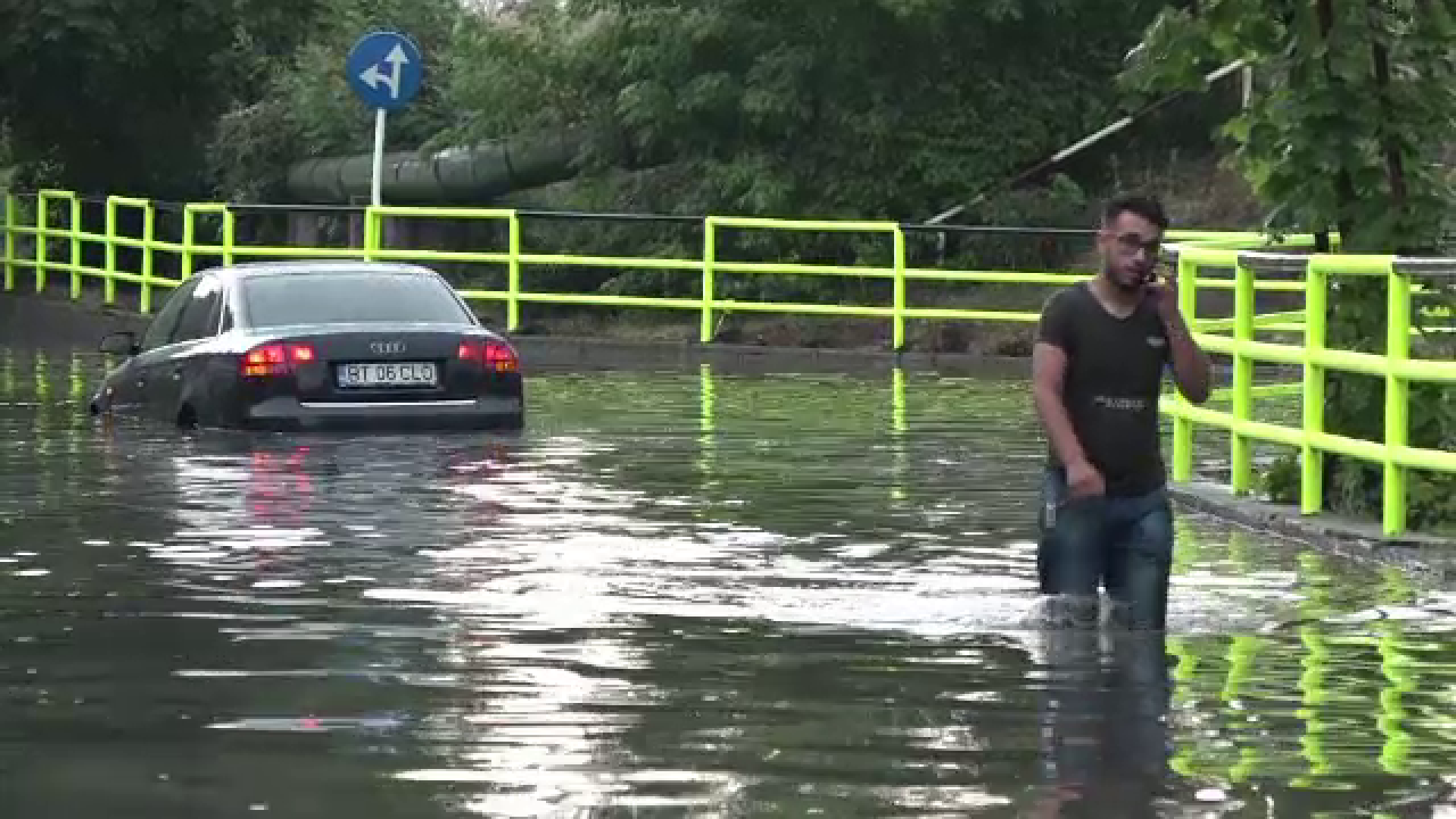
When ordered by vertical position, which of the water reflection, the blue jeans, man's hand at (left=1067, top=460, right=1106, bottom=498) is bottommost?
the water reflection

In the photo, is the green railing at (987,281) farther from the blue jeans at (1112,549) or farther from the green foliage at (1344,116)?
the blue jeans at (1112,549)

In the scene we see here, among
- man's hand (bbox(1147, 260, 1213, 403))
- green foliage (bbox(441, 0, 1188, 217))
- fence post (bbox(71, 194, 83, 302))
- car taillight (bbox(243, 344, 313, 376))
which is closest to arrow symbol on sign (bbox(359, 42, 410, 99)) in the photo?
green foliage (bbox(441, 0, 1188, 217))

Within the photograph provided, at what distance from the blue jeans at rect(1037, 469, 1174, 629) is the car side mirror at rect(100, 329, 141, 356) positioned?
1166 cm

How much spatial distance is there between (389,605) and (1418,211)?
688 centimetres

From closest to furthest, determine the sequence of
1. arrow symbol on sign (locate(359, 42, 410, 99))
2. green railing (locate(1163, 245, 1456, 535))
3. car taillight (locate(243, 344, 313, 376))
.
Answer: green railing (locate(1163, 245, 1456, 535))
car taillight (locate(243, 344, 313, 376))
arrow symbol on sign (locate(359, 42, 410, 99))

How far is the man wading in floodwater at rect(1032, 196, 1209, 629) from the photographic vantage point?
40.7 ft

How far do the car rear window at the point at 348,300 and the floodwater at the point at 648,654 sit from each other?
1.86 meters

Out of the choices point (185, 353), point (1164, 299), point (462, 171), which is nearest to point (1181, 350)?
point (1164, 299)

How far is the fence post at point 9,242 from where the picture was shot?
4456 cm

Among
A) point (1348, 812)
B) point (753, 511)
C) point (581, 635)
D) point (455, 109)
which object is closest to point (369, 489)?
point (753, 511)

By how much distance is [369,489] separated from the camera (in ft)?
63.4

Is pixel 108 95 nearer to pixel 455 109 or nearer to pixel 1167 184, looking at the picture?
pixel 455 109

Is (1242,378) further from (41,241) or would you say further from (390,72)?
(41,241)

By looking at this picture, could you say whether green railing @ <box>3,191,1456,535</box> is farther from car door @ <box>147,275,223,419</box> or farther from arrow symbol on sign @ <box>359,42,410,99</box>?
car door @ <box>147,275,223,419</box>
